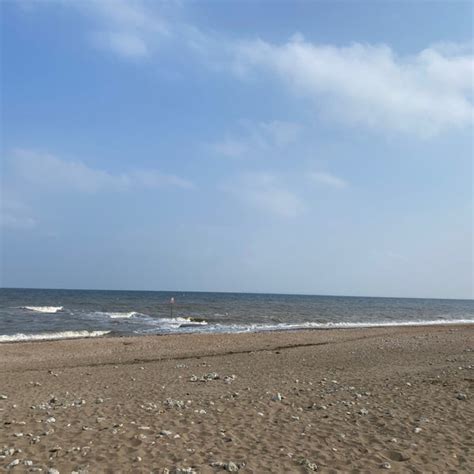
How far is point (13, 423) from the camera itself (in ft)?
30.4

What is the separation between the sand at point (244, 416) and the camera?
702cm

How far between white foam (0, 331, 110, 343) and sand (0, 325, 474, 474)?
13960mm

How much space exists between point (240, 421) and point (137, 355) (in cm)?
1496

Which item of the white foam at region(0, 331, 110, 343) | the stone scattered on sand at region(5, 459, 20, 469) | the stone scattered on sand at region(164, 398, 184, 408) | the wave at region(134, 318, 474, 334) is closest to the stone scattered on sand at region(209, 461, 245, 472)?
the stone scattered on sand at region(5, 459, 20, 469)

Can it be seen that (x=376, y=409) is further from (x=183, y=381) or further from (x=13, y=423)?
(x=13, y=423)

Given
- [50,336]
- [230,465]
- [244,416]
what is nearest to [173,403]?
[244,416]

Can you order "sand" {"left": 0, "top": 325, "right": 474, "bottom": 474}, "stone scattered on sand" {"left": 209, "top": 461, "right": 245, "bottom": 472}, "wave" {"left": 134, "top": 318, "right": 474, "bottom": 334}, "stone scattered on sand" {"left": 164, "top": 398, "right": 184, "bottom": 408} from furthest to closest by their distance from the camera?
"wave" {"left": 134, "top": 318, "right": 474, "bottom": 334}, "stone scattered on sand" {"left": 164, "top": 398, "right": 184, "bottom": 408}, "sand" {"left": 0, "top": 325, "right": 474, "bottom": 474}, "stone scattered on sand" {"left": 209, "top": 461, "right": 245, "bottom": 472}

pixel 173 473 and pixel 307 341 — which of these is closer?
pixel 173 473

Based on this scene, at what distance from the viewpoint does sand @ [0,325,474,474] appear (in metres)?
7.02

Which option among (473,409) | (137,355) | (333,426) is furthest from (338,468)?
(137,355)

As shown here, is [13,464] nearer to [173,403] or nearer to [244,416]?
[173,403]

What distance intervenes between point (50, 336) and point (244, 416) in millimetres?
28473

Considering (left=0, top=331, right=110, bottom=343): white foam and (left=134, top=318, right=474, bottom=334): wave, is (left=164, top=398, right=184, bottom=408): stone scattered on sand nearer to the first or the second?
(left=0, top=331, right=110, bottom=343): white foam

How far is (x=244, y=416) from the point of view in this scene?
9430 mm
